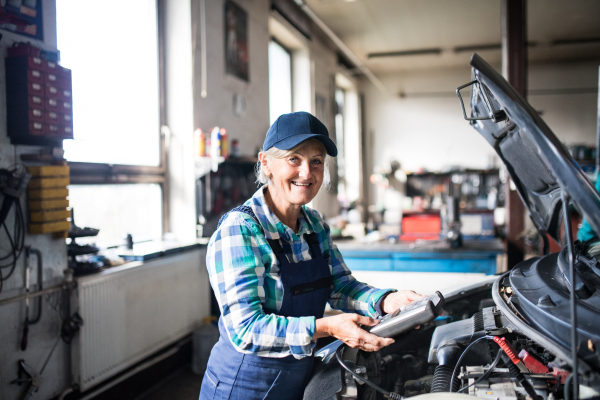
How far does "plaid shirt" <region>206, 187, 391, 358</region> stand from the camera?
47.6 inches

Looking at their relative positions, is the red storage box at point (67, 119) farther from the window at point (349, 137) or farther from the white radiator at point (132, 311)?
the window at point (349, 137)

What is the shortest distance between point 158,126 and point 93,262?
1.57m

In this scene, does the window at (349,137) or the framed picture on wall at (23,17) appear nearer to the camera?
the framed picture on wall at (23,17)

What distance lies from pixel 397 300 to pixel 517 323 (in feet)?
1.68

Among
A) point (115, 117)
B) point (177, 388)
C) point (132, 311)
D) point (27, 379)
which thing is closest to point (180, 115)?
point (115, 117)

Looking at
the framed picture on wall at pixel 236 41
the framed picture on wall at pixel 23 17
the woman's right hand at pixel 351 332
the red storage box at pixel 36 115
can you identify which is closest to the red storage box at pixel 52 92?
the red storage box at pixel 36 115

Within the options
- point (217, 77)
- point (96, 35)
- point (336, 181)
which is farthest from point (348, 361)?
point (336, 181)

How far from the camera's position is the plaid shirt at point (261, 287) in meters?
1.21

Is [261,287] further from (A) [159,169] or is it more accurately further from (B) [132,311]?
(A) [159,169]

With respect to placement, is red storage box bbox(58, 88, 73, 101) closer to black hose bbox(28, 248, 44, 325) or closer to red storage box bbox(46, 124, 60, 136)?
red storage box bbox(46, 124, 60, 136)

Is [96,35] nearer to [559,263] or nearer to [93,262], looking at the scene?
[93,262]

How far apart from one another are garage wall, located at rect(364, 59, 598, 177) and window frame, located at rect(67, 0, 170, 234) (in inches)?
259

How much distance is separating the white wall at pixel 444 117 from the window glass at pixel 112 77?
22.3 feet

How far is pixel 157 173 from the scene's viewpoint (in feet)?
12.9
